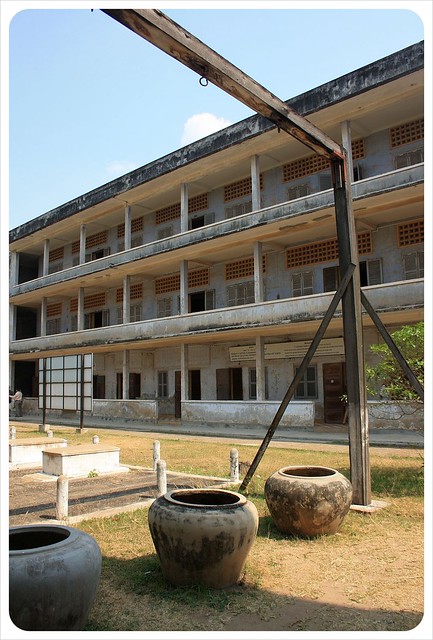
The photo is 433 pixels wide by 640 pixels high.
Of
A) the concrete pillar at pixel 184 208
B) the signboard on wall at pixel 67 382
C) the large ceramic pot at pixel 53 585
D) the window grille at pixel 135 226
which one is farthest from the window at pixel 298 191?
the large ceramic pot at pixel 53 585

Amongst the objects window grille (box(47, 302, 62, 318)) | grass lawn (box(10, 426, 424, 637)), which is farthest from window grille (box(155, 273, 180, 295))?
grass lawn (box(10, 426, 424, 637))

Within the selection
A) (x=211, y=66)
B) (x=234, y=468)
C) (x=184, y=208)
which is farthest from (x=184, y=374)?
(x=211, y=66)

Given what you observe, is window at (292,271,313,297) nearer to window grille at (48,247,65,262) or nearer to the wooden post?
the wooden post

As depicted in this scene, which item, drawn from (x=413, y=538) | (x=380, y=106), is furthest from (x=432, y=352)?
(x=380, y=106)

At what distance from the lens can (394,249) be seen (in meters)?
17.4

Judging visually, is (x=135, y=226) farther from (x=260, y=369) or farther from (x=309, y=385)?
(x=309, y=385)

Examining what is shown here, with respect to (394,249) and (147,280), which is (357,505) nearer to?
(394,249)

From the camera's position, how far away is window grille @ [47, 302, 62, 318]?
3119 centimetres

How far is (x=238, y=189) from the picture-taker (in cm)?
2186

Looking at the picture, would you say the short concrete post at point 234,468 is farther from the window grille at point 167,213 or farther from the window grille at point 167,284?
the window grille at point 167,213

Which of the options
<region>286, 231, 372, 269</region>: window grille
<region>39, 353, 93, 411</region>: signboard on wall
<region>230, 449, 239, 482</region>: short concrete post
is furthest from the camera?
<region>39, 353, 93, 411</region>: signboard on wall

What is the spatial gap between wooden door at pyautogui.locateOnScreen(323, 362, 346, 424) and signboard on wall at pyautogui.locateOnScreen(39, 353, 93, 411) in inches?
336

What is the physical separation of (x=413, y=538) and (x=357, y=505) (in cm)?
123

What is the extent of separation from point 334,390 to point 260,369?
9.00 feet
